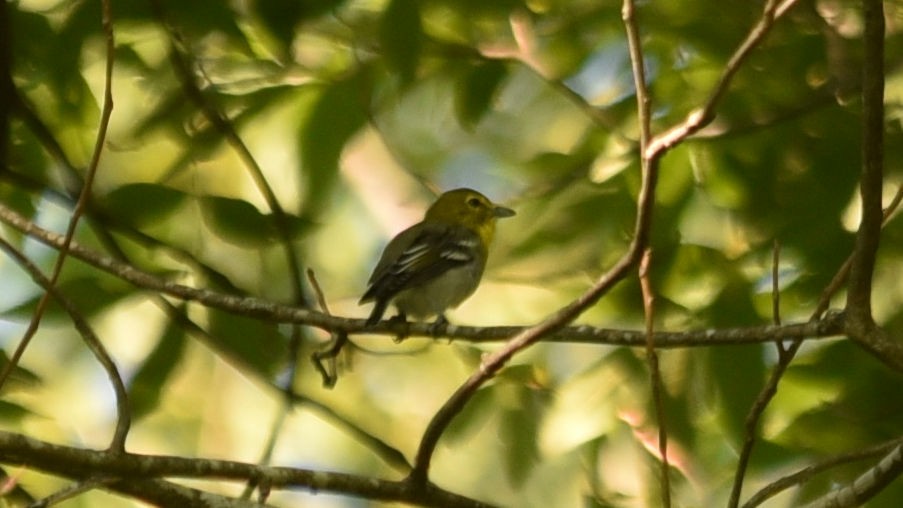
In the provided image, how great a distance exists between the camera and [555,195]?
3.96 m

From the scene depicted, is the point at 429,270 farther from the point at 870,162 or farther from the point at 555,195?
the point at 870,162

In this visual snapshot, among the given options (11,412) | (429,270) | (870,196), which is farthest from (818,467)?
(429,270)

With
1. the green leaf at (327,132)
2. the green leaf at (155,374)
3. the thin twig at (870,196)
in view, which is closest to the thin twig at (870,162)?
the thin twig at (870,196)

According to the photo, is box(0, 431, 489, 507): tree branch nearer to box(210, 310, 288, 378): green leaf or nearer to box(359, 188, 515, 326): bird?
box(210, 310, 288, 378): green leaf

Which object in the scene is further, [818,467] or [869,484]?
[818,467]

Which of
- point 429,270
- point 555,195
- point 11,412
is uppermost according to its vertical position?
point 429,270

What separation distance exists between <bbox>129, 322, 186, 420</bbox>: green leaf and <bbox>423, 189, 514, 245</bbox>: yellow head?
325 centimetres

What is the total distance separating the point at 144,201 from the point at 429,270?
224 cm

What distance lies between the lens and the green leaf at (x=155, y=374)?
3.87 meters

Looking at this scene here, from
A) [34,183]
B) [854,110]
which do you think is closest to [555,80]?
[854,110]

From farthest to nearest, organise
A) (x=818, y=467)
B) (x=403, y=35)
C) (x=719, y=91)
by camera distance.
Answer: (x=403, y=35)
(x=818, y=467)
(x=719, y=91)

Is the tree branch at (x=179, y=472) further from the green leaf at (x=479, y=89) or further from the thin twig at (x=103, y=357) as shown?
the green leaf at (x=479, y=89)

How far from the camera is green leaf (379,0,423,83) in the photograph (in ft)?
11.9

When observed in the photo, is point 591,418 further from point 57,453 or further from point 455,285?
point 455,285
